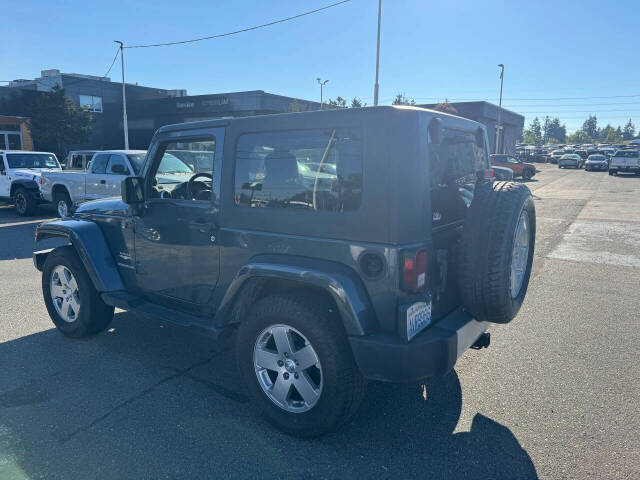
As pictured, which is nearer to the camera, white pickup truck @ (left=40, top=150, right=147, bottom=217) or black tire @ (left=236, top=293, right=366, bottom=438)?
black tire @ (left=236, top=293, right=366, bottom=438)

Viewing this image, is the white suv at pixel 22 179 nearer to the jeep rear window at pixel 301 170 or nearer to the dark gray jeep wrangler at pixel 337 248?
the dark gray jeep wrangler at pixel 337 248

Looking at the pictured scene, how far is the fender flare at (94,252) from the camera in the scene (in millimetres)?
4148

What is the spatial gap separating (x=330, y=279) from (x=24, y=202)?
1376cm

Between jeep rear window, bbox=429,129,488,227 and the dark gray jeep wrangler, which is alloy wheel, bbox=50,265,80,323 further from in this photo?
jeep rear window, bbox=429,129,488,227

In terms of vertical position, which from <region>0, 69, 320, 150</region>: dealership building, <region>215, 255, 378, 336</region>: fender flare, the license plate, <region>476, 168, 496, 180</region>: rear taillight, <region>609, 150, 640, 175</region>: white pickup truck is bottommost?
the license plate

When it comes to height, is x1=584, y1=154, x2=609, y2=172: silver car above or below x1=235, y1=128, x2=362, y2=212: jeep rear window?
above

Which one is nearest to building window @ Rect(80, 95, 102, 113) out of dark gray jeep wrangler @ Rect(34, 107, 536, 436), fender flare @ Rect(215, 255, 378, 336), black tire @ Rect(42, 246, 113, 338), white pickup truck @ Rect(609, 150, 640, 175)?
white pickup truck @ Rect(609, 150, 640, 175)

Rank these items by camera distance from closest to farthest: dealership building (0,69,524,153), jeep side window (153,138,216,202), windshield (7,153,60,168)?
1. jeep side window (153,138,216,202)
2. windshield (7,153,60,168)
3. dealership building (0,69,524,153)

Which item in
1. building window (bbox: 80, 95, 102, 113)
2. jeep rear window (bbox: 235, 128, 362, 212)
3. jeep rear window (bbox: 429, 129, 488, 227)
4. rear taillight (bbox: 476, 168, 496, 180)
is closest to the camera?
jeep rear window (bbox: 235, 128, 362, 212)

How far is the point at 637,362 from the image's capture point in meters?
4.01

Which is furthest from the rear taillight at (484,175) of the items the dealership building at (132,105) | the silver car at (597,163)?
the silver car at (597,163)

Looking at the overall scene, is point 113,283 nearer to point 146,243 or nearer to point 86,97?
point 146,243

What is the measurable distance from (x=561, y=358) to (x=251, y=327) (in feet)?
9.15

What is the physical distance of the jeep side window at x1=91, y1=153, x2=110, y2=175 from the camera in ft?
35.6
